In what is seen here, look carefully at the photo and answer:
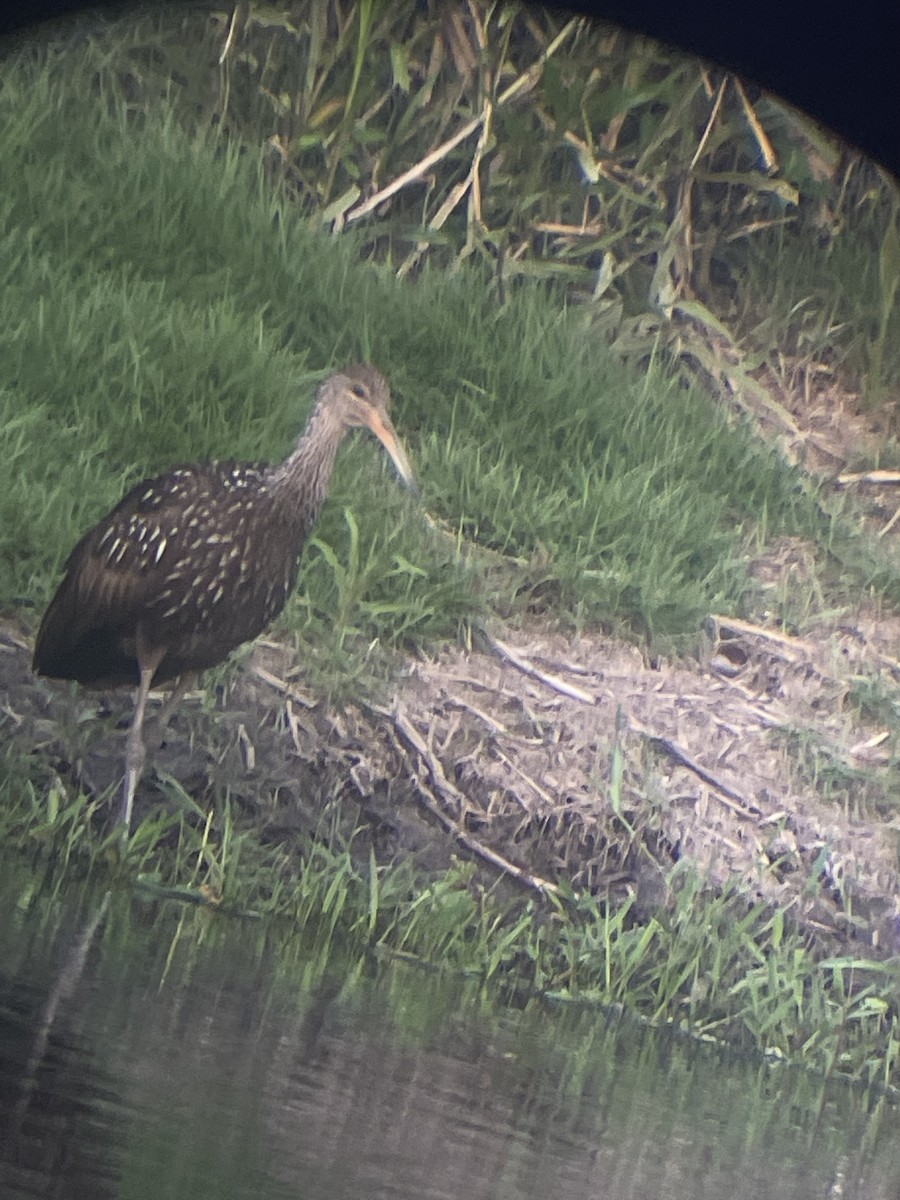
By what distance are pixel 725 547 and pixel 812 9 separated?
1174 millimetres

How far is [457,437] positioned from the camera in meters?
3.88

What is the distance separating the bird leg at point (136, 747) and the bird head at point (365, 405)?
64 centimetres

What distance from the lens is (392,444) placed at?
12.4 feet

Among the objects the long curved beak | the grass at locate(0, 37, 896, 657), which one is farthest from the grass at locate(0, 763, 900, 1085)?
the long curved beak

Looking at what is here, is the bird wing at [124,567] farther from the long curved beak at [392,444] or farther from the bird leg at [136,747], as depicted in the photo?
the long curved beak at [392,444]

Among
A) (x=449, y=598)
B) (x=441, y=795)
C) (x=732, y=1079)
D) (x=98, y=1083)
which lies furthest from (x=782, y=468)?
(x=98, y=1083)

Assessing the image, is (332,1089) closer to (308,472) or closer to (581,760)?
(581,760)

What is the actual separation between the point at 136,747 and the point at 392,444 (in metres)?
0.79

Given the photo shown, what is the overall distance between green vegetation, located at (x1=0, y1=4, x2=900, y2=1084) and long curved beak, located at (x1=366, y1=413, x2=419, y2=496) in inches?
1.5

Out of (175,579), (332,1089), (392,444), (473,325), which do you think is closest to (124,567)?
(175,579)

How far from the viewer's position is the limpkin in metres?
3.43

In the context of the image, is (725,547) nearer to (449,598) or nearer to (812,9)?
(449,598)

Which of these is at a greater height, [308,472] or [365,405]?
[365,405]

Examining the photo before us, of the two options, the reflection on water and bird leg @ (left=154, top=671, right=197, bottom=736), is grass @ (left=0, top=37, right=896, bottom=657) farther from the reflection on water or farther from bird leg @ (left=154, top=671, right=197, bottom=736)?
the reflection on water
